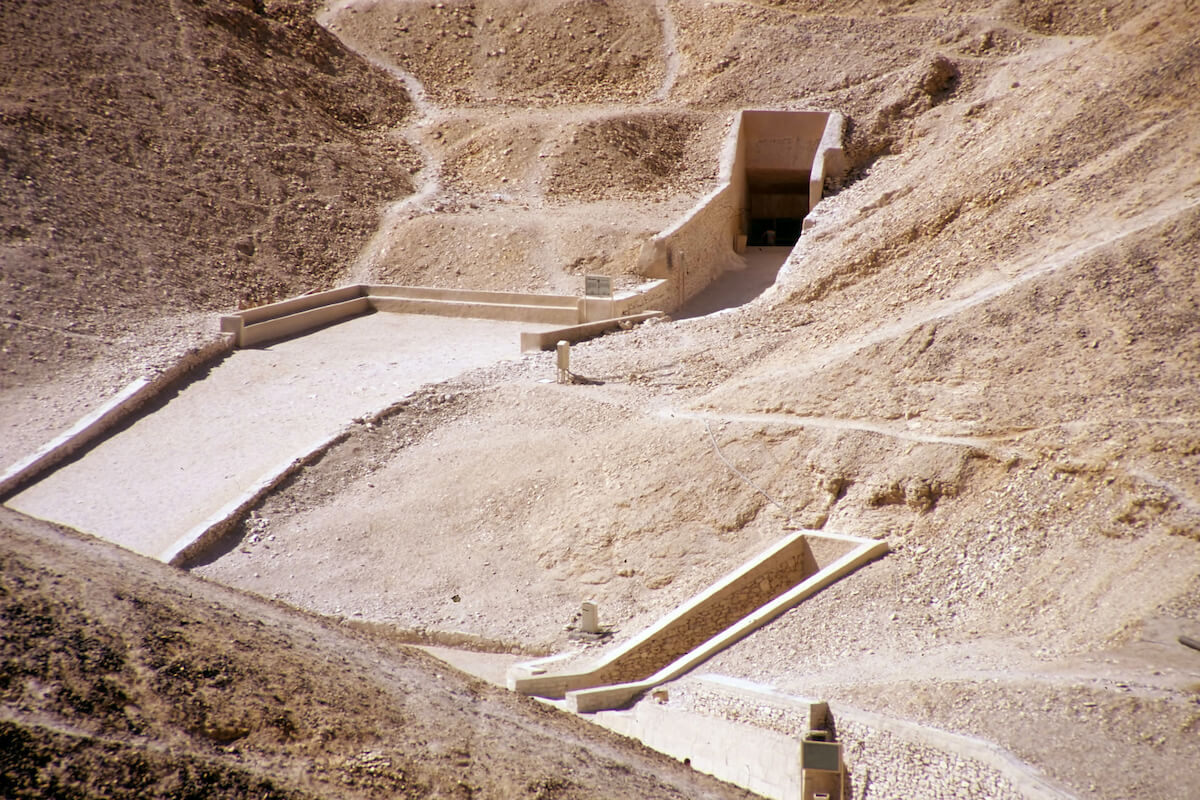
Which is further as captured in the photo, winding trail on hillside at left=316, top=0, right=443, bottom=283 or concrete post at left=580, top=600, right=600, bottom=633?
winding trail on hillside at left=316, top=0, right=443, bottom=283

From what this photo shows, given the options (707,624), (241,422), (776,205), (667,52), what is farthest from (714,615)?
(667,52)

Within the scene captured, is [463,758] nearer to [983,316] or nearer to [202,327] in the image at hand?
[983,316]

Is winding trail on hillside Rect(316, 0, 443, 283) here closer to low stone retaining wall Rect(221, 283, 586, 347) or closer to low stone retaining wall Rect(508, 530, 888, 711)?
low stone retaining wall Rect(221, 283, 586, 347)

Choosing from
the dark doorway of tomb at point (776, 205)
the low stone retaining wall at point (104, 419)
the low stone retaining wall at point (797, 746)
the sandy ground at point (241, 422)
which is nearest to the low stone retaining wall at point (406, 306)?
the sandy ground at point (241, 422)

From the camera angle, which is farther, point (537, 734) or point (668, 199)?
point (668, 199)

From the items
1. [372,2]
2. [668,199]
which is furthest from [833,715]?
[372,2]

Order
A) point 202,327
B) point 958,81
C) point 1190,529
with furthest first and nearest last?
point 958,81
point 202,327
point 1190,529

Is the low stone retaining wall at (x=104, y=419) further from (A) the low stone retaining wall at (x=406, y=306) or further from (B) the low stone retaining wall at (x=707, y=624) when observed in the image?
(B) the low stone retaining wall at (x=707, y=624)

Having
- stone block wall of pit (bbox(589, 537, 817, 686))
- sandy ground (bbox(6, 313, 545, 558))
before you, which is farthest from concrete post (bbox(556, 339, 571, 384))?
stone block wall of pit (bbox(589, 537, 817, 686))
